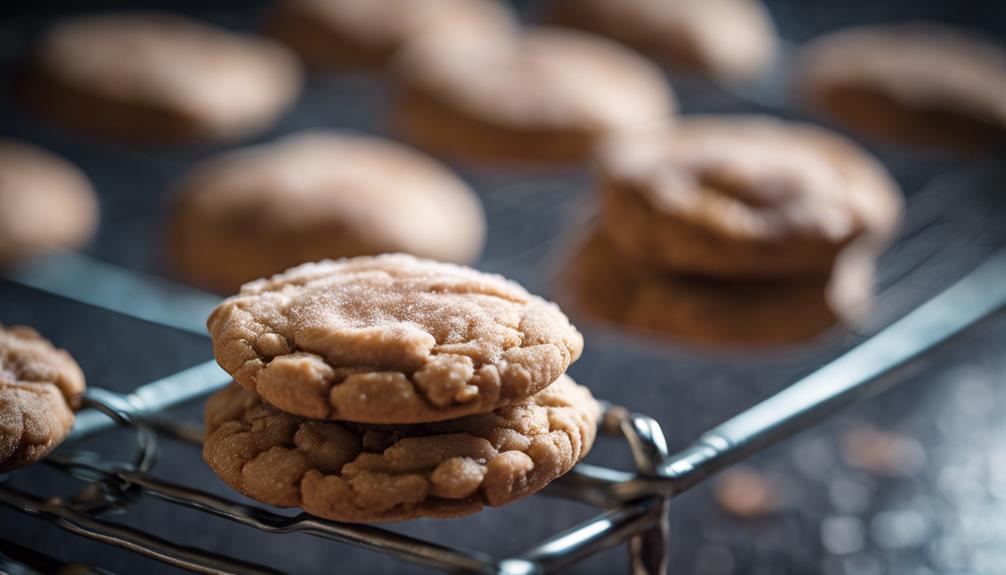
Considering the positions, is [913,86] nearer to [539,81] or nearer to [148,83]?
[539,81]

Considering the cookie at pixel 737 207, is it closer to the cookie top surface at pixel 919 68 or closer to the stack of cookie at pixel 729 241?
the stack of cookie at pixel 729 241

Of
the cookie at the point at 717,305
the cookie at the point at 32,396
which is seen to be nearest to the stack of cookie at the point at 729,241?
the cookie at the point at 717,305

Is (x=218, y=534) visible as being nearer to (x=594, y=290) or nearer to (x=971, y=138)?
(x=594, y=290)

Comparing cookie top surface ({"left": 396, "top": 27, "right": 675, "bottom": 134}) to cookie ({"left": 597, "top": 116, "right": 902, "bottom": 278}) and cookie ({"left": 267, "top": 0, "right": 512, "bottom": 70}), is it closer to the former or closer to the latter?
cookie ({"left": 267, "top": 0, "right": 512, "bottom": 70})

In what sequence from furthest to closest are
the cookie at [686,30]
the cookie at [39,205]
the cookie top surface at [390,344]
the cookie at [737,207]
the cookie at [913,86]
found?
the cookie at [686,30] → the cookie at [913,86] → the cookie at [39,205] → the cookie at [737,207] → the cookie top surface at [390,344]

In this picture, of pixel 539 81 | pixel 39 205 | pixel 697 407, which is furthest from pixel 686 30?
pixel 39 205

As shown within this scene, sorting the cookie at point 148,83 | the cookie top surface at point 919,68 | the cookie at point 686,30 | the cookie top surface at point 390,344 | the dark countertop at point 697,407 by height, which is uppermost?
the cookie at point 686,30

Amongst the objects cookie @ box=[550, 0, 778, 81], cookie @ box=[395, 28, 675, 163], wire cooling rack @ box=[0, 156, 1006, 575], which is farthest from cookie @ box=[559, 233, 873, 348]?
cookie @ box=[550, 0, 778, 81]
